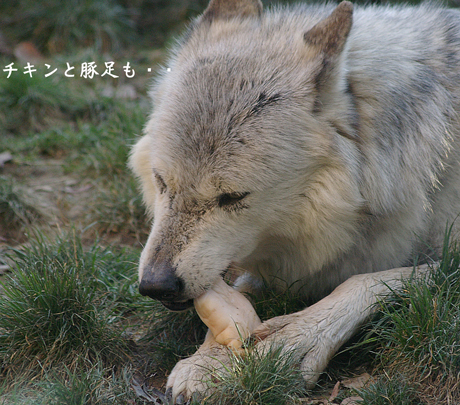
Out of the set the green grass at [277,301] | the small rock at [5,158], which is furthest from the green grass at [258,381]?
the small rock at [5,158]

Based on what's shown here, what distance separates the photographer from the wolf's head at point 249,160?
289 cm

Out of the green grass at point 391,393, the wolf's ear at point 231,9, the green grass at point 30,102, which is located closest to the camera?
the green grass at point 391,393

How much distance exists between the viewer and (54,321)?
3178mm

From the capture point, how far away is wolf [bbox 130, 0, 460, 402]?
115 inches

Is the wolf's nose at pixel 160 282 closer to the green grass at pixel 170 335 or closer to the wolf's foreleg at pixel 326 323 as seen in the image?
the wolf's foreleg at pixel 326 323

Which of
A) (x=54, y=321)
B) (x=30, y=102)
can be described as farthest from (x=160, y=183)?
(x=30, y=102)

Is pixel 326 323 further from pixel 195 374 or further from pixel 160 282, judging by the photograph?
pixel 160 282

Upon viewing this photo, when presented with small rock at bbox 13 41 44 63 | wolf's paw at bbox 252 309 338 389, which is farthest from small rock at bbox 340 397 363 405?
small rock at bbox 13 41 44 63

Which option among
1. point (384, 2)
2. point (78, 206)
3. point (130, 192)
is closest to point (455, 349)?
point (130, 192)

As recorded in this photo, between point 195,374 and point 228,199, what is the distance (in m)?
0.90

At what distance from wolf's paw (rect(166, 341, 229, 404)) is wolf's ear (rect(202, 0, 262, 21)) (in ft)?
6.53

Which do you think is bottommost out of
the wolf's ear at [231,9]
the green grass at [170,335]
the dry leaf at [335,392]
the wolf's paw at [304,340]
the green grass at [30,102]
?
the green grass at [170,335]

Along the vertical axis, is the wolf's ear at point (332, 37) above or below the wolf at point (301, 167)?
above

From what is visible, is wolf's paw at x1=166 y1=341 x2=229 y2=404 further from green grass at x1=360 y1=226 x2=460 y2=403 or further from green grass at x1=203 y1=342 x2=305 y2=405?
green grass at x1=360 y1=226 x2=460 y2=403
